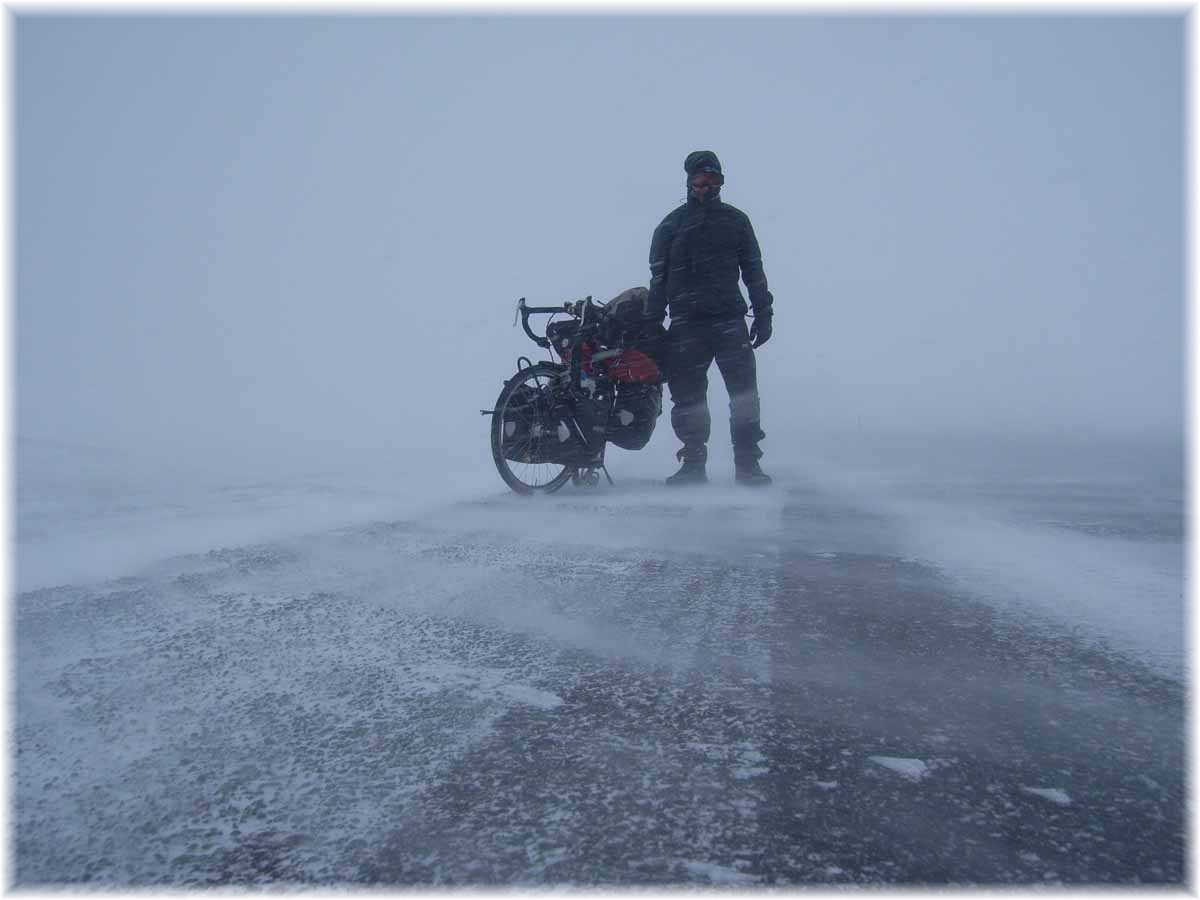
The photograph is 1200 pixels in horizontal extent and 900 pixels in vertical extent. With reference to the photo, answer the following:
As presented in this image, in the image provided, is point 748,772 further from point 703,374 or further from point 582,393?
point 703,374

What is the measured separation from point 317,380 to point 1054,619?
80.1ft

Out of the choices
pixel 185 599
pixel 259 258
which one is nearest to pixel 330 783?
pixel 185 599

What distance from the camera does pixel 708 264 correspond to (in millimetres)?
5125

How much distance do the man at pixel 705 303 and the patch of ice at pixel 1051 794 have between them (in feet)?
13.3

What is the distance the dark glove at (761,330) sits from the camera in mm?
5136

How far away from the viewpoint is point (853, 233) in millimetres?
103500

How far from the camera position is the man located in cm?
506

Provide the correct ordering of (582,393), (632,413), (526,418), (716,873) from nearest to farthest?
(716,873)
(526,418)
(582,393)
(632,413)

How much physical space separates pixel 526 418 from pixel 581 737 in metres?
3.55

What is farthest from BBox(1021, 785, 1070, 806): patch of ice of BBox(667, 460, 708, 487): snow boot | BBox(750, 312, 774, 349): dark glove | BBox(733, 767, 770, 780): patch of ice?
BBox(750, 312, 774, 349): dark glove

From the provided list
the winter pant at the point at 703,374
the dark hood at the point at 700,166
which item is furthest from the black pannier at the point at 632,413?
the dark hood at the point at 700,166

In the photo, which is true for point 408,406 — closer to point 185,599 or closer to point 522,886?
point 185,599

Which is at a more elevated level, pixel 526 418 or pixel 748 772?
pixel 526 418

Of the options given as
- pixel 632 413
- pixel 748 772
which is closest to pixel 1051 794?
pixel 748 772
